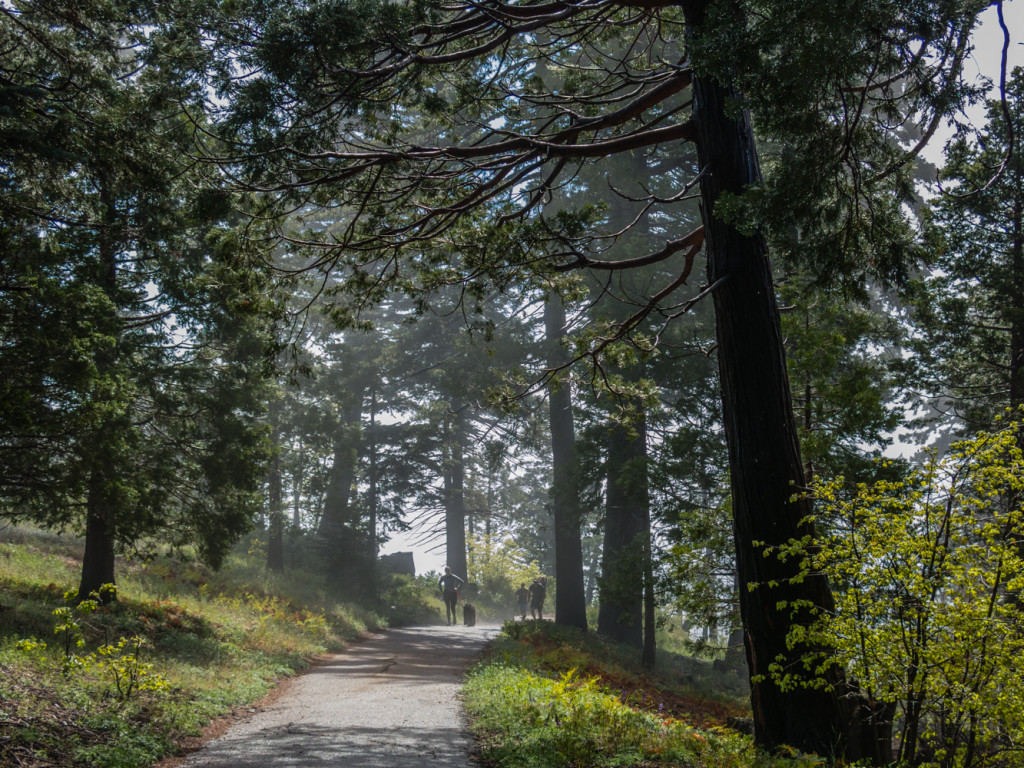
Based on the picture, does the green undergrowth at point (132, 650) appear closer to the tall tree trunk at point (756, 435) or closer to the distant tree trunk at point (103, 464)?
the distant tree trunk at point (103, 464)

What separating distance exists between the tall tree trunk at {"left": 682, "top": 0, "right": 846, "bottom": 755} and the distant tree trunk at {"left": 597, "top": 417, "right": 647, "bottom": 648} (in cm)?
470

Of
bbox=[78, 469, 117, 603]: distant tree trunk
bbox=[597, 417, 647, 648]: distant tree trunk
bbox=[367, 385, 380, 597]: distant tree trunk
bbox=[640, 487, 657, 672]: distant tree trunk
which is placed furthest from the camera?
bbox=[367, 385, 380, 597]: distant tree trunk

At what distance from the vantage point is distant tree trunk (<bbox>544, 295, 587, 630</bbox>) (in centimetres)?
1861

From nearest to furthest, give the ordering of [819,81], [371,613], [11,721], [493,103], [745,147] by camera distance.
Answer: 1. [819,81]
2. [11,721]
3. [745,147]
4. [493,103]
5. [371,613]

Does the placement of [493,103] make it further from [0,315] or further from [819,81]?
[0,315]

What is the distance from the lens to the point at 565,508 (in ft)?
61.6

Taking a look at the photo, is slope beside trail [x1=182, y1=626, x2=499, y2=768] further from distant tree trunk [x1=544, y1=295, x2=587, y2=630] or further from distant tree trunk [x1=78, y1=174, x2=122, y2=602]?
distant tree trunk [x1=544, y1=295, x2=587, y2=630]

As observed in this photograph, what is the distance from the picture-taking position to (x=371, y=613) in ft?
73.0

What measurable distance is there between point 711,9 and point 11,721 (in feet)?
25.8

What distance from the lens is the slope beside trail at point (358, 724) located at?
5.95m

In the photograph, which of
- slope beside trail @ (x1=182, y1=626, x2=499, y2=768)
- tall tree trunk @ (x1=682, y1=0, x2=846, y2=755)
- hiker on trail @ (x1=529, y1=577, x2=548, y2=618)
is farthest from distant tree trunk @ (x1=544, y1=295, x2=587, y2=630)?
tall tree trunk @ (x1=682, y1=0, x2=846, y2=755)

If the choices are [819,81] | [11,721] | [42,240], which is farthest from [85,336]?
[819,81]

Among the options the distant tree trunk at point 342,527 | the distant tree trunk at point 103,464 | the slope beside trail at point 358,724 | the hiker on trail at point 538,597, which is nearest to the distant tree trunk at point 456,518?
the distant tree trunk at point 342,527

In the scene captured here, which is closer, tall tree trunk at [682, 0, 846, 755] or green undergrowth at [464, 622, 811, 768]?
tall tree trunk at [682, 0, 846, 755]
